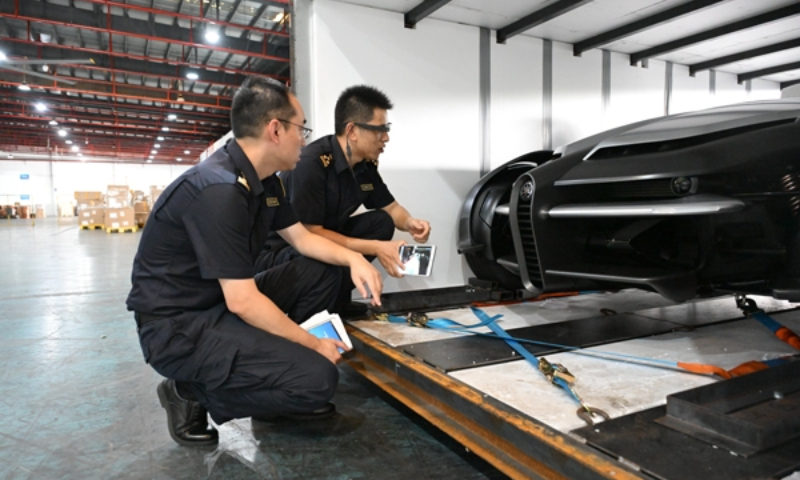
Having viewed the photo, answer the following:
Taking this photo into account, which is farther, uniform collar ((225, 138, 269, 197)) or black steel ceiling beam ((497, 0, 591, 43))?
black steel ceiling beam ((497, 0, 591, 43))

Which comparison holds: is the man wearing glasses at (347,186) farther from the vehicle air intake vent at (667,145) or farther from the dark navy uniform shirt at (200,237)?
the vehicle air intake vent at (667,145)

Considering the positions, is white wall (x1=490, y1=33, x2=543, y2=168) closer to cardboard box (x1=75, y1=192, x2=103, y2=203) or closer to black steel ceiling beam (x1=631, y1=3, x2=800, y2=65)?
black steel ceiling beam (x1=631, y1=3, x2=800, y2=65)

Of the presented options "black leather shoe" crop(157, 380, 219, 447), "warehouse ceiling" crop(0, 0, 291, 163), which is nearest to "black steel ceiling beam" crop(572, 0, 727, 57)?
"black leather shoe" crop(157, 380, 219, 447)

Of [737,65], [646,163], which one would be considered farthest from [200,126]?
[646,163]

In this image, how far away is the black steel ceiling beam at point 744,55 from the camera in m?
3.58

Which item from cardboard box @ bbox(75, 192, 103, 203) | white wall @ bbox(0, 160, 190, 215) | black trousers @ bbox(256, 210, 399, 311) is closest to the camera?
black trousers @ bbox(256, 210, 399, 311)

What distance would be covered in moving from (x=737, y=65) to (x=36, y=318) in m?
5.74

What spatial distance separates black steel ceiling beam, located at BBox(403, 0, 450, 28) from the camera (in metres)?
2.70

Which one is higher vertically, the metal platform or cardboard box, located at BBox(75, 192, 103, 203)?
cardboard box, located at BBox(75, 192, 103, 203)

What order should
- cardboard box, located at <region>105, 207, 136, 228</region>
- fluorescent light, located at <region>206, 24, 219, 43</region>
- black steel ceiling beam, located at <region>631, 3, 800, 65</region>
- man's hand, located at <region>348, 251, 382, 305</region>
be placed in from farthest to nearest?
cardboard box, located at <region>105, 207, 136, 228</region> < fluorescent light, located at <region>206, 24, 219, 43</region> < black steel ceiling beam, located at <region>631, 3, 800, 65</region> < man's hand, located at <region>348, 251, 382, 305</region>

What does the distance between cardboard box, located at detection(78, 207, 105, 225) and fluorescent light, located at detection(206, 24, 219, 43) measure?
889cm

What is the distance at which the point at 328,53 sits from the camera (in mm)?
2754

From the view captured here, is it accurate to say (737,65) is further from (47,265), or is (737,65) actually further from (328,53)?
(47,265)

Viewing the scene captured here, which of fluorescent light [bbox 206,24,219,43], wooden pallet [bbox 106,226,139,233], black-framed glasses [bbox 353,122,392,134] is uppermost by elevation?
fluorescent light [bbox 206,24,219,43]
